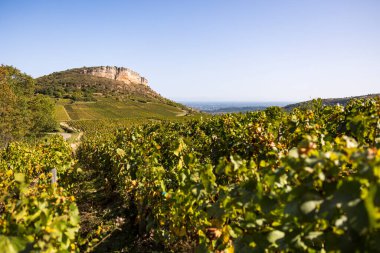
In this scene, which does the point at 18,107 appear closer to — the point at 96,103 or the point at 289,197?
the point at 289,197

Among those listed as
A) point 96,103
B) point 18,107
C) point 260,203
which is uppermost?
point 96,103

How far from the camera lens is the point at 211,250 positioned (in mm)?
3521

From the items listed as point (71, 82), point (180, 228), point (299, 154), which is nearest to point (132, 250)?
point (180, 228)

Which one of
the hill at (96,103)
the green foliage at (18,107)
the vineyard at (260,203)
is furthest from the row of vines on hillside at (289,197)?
the hill at (96,103)

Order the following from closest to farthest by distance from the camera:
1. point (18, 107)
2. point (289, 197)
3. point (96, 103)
A: point (289, 197)
point (18, 107)
point (96, 103)

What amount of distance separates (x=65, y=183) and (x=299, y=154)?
8.35 meters

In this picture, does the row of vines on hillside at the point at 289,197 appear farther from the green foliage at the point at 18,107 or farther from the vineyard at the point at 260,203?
the green foliage at the point at 18,107

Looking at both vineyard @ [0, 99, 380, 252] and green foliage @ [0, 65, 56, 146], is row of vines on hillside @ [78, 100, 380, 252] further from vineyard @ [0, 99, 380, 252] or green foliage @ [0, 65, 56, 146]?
green foliage @ [0, 65, 56, 146]

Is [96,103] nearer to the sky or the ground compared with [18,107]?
nearer to the sky

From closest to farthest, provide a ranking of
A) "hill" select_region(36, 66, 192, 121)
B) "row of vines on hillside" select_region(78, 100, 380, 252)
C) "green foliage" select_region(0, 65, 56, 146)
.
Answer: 1. "row of vines on hillside" select_region(78, 100, 380, 252)
2. "green foliage" select_region(0, 65, 56, 146)
3. "hill" select_region(36, 66, 192, 121)

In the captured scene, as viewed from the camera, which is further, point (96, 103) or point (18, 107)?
point (96, 103)

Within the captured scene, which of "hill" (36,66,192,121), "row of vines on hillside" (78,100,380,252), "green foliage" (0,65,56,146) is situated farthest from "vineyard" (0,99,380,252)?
"hill" (36,66,192,121)

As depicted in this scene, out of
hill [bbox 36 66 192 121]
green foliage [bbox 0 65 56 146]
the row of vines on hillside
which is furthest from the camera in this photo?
hill [bbox 36 66 192 121]

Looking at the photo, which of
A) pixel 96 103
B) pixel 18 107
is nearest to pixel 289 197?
pixel 18 107
